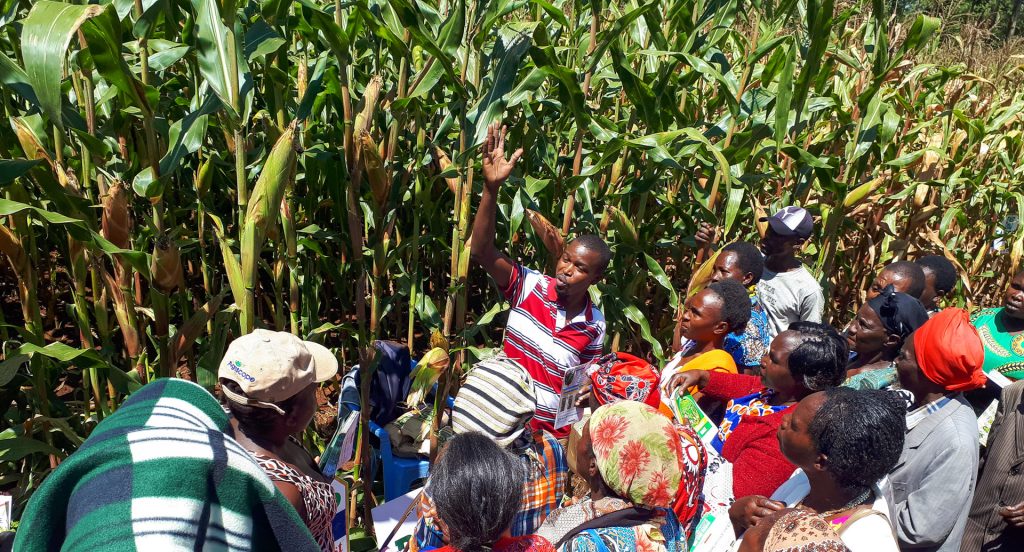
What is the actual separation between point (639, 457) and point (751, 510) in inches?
17.6

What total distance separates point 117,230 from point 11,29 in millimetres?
772

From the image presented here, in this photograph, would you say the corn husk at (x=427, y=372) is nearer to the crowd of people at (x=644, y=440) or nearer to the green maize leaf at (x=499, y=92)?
the crowd of people at (x=644, y=440)

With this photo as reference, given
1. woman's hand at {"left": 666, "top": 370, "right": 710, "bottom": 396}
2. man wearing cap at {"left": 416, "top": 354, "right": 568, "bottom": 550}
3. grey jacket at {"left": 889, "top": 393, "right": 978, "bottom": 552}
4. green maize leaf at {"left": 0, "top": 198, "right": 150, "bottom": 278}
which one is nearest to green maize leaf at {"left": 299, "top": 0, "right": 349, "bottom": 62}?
green maize leaf at {"left": 0, "top": 198, "right": 150, "bottom": 278}

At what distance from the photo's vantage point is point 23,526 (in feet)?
3.98

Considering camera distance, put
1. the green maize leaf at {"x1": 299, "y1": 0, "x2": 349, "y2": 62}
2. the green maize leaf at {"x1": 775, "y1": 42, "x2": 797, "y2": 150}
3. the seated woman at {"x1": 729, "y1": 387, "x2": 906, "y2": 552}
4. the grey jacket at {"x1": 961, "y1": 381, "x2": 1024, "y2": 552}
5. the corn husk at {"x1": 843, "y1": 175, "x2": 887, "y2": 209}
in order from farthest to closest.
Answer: the corn husk at {"x1": 843, "y1": 175, "x2": 887, "y2": 209} → the green maize leaf at {"x1": 775, "y1": 42, "x2": 797, "y2": 150} → the grey jacket at {"x1": 961, "y1": 381, "x2": 1024, "y2": 552} → the green maize leaf at {"x1": 299, "y1": 0, "x2": 349, "y2": 62} → the seated woman at {"x1": 729, "y1": 387, "x2": 906, "y2": 552}

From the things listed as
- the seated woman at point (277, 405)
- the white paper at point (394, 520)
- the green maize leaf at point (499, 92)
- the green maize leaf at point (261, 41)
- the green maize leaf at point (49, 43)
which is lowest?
the white paper at point (394, 520)

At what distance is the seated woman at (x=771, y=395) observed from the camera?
8.17 feet

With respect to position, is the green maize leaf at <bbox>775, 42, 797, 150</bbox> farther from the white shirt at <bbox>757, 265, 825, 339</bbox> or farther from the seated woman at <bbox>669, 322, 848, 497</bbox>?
the seated woman at <bbox>669, 322, 848, 497</bbox>

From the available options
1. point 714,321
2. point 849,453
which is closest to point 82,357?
point 849,453

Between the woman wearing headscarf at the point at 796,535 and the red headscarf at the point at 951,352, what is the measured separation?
1.09 m

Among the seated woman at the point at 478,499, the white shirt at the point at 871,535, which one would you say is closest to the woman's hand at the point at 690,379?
the white shirt at the point at 871,535

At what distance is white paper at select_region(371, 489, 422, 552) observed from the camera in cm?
271

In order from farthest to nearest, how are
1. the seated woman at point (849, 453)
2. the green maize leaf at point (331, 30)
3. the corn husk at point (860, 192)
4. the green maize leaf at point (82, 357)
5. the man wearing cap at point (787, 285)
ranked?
the corn husk at point (860, 192), the man wearing cap at point (787, 285), the green maize leaf at point (331, 30), the green maize leaf at point (82, 357), the seated woman at point (849, 453)

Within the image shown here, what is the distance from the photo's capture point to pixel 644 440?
6.44 feet
